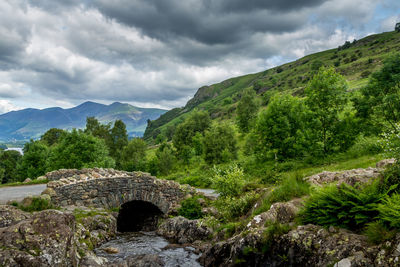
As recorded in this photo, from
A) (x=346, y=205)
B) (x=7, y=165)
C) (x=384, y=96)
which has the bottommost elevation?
(x=7, y=165)

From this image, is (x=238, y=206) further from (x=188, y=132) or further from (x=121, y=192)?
(x=188, y=132)

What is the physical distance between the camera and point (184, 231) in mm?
18203

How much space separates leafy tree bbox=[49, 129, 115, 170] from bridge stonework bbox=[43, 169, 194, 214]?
22.7m

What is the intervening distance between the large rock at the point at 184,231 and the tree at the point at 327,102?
61.0ft

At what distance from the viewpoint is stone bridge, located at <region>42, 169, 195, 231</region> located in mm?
18984

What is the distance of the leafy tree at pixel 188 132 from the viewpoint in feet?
250

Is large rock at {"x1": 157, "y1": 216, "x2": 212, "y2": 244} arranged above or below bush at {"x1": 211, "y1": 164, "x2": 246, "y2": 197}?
below

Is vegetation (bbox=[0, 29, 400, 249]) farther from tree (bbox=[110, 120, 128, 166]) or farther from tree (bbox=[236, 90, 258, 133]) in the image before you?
tree (bbox=[236, 90, 258, 133])

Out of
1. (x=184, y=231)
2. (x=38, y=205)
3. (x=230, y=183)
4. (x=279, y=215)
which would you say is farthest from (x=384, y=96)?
(x=38, y=205)

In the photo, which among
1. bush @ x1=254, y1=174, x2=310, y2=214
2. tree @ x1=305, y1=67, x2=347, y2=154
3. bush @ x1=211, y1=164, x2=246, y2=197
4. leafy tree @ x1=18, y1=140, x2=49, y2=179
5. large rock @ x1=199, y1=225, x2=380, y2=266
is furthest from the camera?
leafy tree @ x1=18, y1=140, x2=49, y2=179

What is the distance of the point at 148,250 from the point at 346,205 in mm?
12662

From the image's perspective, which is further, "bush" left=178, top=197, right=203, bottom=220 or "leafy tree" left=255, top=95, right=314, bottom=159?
"leafy tree" left=255, top=95, right=314, bottom=159

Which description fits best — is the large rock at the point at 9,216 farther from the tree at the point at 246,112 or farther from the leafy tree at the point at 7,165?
the leafy tree at the point at 7,165

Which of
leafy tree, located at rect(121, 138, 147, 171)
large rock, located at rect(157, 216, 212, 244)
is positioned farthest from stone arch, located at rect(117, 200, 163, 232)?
leafy tree, located at rect(121, 138, 147, 171)
